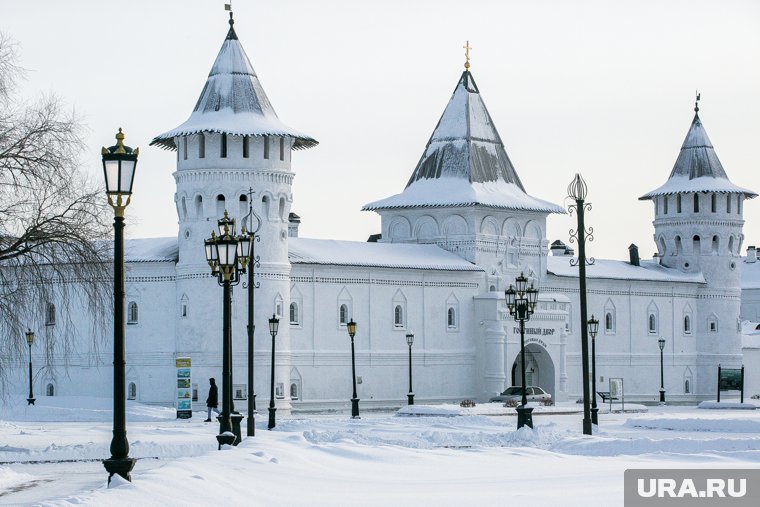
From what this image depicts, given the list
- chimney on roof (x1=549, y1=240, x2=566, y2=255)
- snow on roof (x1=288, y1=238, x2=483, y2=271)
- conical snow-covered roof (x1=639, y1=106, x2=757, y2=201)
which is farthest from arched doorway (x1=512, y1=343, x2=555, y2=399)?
chimney on roof (x1=549, y1=240, x2=566, y2=255)

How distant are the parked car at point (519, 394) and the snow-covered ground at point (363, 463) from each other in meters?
17.0

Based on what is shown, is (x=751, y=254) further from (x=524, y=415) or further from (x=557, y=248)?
(x=524, y=415)

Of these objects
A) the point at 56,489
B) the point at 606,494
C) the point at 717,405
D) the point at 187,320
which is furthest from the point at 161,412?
the point at 606,494

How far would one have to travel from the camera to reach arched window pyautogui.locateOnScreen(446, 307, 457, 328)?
60.8 metres

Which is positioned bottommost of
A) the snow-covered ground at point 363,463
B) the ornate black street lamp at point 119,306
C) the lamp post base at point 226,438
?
the snow-covered ground at point 363,463

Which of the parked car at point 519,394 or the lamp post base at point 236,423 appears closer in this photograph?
the lamp post base at point 236,423

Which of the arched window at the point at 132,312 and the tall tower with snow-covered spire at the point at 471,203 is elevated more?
the tall tower with snow-covered spire at the point at 471,203

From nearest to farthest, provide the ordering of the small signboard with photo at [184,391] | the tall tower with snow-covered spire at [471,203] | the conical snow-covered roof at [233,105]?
the small signboard with photo at [184,391], the conical snow-covered roof at [233,105], the tall tower with snow-covered spire at [471,203]

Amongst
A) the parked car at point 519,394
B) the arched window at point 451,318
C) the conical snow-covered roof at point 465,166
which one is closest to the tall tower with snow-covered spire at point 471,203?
the conical snow-covered roof at point 465,166

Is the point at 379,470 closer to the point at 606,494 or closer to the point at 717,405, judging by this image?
the point at 606,494

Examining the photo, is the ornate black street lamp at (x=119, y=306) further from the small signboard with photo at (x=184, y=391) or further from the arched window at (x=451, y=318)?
the arched window at (x=451, y=318)

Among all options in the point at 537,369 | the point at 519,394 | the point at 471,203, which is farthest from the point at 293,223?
the point at 519,394

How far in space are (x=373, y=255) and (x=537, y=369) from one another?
9.85m

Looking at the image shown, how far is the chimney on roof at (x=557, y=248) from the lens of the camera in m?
81.9
